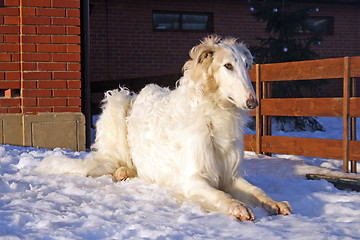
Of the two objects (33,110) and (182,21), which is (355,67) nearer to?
(33,110)

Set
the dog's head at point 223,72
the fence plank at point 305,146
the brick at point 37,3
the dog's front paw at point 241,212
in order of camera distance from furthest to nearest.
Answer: the brick at point 37,3 → the fence plank at point 305,146 → the dog's head at point 223,72 → the dog's front paw at point 241,212

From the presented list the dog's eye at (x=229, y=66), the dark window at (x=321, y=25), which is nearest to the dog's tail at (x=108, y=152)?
the dog's eye at (x=229, y=66)

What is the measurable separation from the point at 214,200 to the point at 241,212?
30 centimetres

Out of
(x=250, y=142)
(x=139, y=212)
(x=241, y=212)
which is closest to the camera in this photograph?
(x=241, y=212)

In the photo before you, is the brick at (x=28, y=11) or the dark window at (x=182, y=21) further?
the dark window at (x=182, y=21)

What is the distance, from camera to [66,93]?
5938 millimetres

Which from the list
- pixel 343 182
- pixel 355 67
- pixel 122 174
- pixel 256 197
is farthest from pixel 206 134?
pixel 355 67

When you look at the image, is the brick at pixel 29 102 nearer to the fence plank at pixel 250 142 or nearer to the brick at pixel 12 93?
the brick at pixel 12 93

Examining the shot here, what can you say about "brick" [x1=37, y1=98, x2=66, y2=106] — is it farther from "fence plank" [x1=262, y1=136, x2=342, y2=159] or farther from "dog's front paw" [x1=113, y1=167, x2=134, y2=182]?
"fence plank" [x1=262, y1=136, x2=342, y2=159]

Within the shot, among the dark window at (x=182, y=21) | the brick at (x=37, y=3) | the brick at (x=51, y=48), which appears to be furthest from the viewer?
the dark window at (x=182, y=21)

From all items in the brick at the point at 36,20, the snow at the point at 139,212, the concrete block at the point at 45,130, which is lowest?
the snow at the point at 139,212

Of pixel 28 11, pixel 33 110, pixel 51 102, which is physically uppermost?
pixel 28 11

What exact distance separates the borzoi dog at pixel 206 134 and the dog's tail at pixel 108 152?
0.29 metres

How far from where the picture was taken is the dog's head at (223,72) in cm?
309
